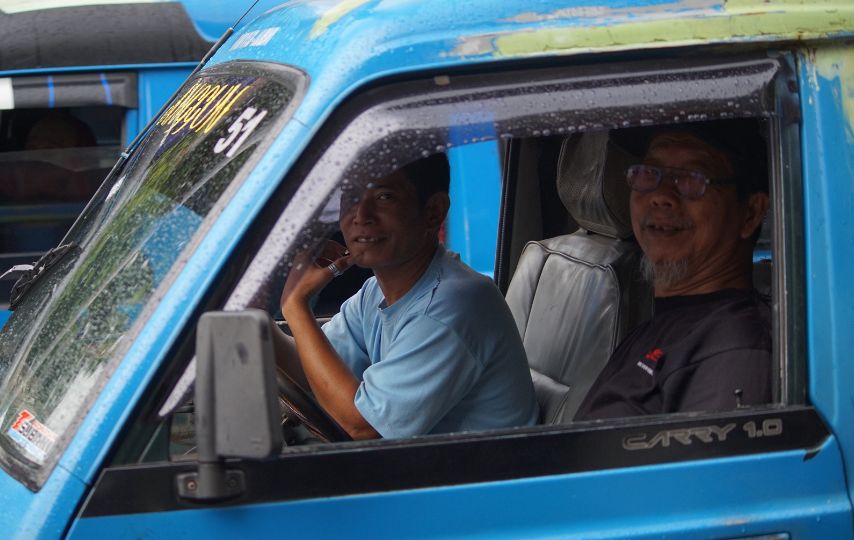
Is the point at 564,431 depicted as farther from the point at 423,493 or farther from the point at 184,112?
the point at 184,112

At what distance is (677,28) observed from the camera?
5.83ft

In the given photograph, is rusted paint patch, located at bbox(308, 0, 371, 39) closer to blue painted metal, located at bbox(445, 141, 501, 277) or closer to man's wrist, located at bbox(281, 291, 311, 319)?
man's wrist, located at bbox(281, 291, 311, 319)

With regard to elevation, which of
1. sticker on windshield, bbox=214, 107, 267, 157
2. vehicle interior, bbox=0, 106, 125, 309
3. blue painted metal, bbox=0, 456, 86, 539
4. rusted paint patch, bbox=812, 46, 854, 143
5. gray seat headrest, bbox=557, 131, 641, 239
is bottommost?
blue painted metal, bbox=0, 456, 86, 539

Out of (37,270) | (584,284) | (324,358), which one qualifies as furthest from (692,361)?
(37,270)

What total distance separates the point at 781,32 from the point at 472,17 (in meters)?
0.47

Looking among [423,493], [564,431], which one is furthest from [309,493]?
[564,431]

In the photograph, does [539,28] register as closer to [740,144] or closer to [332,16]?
[332,16]

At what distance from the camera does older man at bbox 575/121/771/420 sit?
2.11m

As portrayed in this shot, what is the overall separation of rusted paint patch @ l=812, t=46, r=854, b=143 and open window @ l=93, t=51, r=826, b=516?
5 cm

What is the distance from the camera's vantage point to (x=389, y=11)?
5.89ft

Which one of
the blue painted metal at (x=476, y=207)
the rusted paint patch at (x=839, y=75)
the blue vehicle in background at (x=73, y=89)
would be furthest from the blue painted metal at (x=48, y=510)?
the blue vehicle in background at (x=73, y=89)

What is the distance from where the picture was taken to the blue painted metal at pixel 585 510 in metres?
1.66

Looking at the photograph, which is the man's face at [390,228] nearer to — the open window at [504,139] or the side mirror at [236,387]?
the open window at [504,139]

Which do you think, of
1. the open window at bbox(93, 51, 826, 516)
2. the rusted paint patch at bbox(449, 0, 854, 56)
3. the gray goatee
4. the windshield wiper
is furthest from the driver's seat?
the windshield wiper
